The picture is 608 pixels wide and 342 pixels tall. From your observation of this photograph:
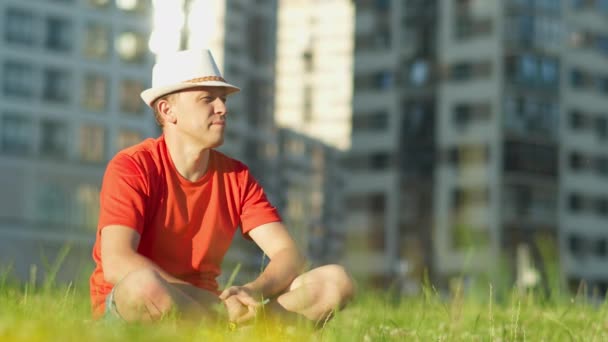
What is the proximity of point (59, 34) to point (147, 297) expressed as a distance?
71.6 m

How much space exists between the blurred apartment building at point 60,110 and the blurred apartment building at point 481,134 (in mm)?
18015

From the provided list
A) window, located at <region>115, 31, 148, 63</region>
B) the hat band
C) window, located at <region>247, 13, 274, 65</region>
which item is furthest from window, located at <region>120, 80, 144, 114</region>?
the hat band

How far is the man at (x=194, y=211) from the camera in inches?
206

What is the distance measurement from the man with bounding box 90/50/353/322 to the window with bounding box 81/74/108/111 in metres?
70.2

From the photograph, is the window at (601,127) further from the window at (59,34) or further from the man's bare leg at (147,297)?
the man's bare leg at (147,297)

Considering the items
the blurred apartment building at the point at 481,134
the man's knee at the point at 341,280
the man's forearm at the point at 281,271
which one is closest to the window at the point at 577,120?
the blurred apartment building at the point at 481,134

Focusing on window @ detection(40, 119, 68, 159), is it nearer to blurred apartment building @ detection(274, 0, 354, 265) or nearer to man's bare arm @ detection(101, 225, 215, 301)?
blurred apartment building @ detection(274, 0, 354, 265)

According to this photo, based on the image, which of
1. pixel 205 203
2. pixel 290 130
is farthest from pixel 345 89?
pixel 205 203

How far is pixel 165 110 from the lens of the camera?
5641 mm

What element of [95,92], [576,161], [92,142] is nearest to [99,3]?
[95,92]

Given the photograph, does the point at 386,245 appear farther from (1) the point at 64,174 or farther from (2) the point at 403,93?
(1) the point at 64,174

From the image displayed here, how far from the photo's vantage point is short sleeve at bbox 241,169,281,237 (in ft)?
18.9

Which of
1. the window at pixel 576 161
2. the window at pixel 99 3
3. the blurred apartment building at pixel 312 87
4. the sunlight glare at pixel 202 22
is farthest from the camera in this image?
the blurred apartment building at pixel 312 87

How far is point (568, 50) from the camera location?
267 ft
